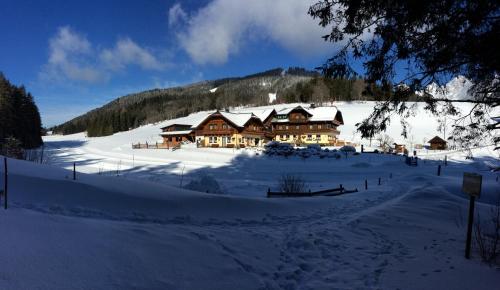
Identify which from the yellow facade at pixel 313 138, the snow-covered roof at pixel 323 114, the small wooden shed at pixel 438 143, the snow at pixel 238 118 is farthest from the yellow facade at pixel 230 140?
the small wooden shed at pixel 438 143

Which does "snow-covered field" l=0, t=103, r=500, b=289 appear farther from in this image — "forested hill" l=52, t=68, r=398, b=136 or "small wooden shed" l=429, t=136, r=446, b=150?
"forested hill" l=52, t=68, r=398, b=136

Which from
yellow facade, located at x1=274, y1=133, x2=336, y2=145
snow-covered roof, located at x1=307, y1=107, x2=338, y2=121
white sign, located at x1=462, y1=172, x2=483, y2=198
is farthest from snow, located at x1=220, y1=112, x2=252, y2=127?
white sign, located at x1=462, y1=172, x2=483, y2=198

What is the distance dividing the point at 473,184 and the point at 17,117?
220ft

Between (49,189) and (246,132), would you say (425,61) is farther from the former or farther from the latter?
(246,132)

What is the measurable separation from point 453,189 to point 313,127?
157 ft

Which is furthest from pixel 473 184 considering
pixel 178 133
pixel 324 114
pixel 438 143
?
pixel 178 133

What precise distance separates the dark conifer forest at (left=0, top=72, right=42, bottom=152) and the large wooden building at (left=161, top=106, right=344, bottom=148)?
79.8 ft

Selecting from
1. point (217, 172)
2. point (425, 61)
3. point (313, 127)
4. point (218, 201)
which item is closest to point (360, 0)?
point (425, 61)

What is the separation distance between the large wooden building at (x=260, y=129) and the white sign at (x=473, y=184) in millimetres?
50400

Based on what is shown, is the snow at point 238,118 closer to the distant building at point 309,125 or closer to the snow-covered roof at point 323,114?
the distant building at point 309,125

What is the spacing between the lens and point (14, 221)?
5.50m

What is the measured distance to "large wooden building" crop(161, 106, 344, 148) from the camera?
59812 millimetres

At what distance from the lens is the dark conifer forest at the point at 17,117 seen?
50875 millimetres

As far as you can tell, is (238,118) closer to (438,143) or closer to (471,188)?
(438,143)
